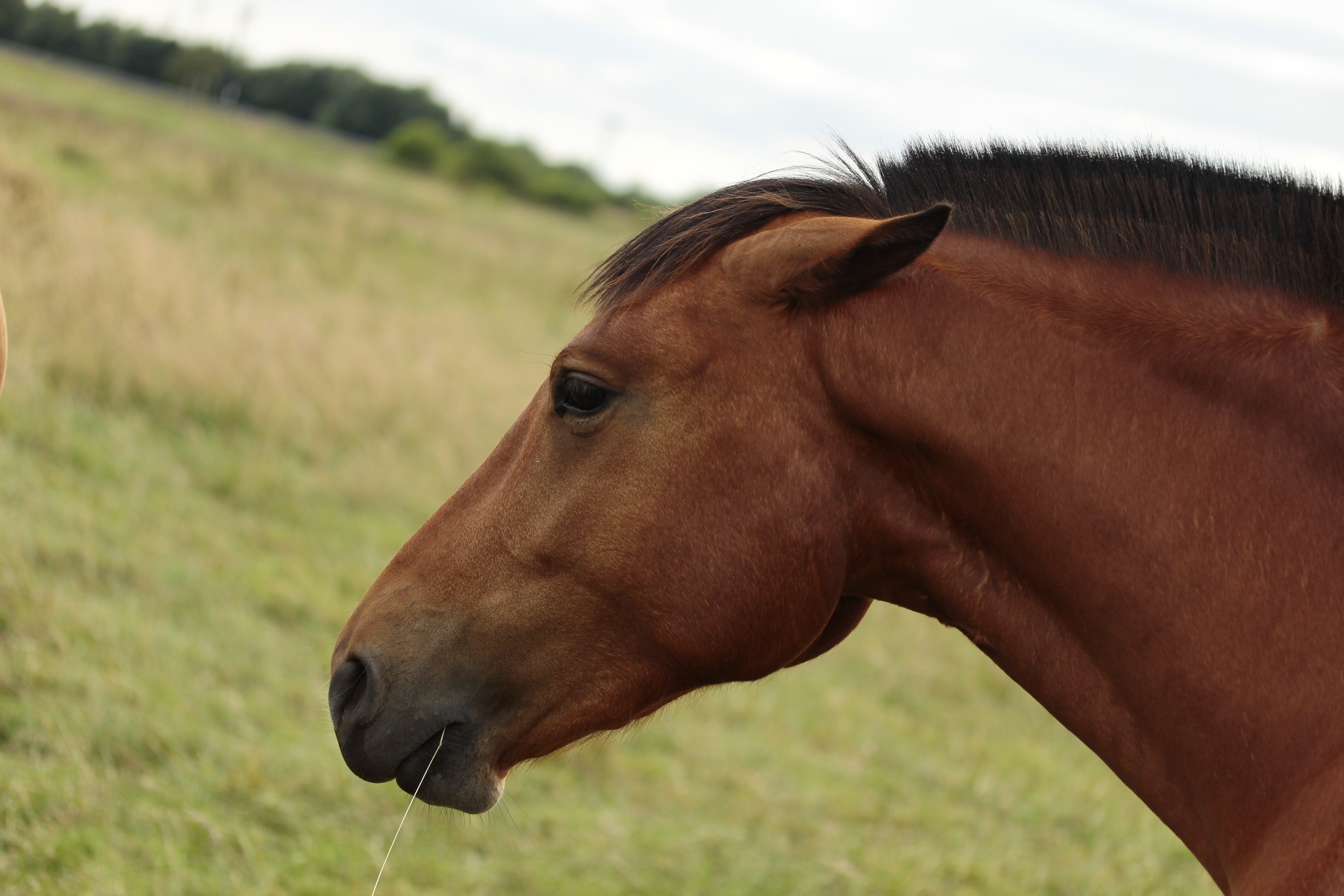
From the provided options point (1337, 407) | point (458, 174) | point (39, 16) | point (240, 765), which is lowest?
point (458, 174)

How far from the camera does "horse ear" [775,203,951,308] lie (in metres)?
1.74

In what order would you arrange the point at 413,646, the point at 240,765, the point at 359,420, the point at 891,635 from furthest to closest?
the point at 359,420, the point at 891,635, the point at 240,765, the point at 413,646

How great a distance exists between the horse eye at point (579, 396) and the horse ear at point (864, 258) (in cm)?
40

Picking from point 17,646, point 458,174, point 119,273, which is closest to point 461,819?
point 17,646

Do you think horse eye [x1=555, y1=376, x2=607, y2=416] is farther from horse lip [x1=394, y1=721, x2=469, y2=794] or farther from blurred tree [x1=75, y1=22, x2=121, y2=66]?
blurred tree [x1=75, y1=22, x2=121, y2=66]

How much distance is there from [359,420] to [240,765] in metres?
4.92

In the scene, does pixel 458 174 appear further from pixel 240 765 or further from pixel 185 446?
pixel 240 765

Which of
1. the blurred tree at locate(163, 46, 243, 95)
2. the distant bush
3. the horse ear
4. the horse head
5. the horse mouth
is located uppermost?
the horse ear

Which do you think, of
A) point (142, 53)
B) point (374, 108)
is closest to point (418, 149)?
point (374, 108)

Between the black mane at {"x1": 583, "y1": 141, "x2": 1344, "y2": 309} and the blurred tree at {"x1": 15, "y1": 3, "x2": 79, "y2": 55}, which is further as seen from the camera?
the blurred tree at {"x1": 15, "y1": 3, "x2": 79, "y2": 55}

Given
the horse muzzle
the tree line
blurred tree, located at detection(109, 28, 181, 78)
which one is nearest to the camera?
the horse muzzle

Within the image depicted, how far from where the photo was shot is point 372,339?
1015 cm

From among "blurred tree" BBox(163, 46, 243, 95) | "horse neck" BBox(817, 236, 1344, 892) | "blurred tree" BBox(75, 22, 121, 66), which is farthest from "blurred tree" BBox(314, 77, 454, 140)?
"horse neck" BBox(817, 236, 1344, 892)

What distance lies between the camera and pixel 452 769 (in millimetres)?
2098
